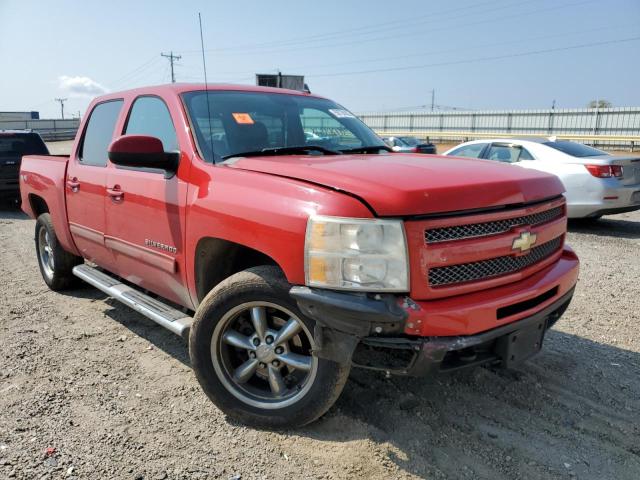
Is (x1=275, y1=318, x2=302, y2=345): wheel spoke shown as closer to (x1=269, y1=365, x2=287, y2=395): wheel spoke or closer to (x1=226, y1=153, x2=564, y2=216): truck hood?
(x1=269, y1=365, x2=287, y2=395): wheel spoke

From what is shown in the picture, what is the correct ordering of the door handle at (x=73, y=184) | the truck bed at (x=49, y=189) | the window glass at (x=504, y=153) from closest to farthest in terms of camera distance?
1. the door handle at (x=73, y=184)
2. the truck bed at (x=49, y=189)
3. the window glass at (x=504, y=153)

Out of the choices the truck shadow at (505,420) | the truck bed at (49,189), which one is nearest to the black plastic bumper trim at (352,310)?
the truck shadow at (505,420)

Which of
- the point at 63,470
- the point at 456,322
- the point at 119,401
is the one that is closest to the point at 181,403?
the point at 119,401

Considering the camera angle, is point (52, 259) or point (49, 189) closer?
point (49, 189)

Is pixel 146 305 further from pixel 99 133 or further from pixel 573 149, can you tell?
pixel 573 149

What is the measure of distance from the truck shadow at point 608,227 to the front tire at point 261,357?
292 inches

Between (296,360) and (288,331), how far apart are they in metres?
0.17

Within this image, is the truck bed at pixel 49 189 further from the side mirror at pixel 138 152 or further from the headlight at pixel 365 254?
the headlight at pixel 365 254

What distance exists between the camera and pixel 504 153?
9633mm

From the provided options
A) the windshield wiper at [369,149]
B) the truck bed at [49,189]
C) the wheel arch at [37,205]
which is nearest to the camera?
the windshield wiper at [369,149]

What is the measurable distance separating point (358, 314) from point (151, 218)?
1853mm

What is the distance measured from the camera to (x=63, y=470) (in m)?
2.61

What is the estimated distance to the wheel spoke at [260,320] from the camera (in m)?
2.85

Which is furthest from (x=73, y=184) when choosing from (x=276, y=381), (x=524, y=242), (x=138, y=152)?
(x=524, y=242)
